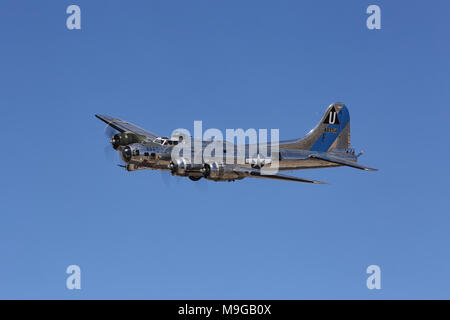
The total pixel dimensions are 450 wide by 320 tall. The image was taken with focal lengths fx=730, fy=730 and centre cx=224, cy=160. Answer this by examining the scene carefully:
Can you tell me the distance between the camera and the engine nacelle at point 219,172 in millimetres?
62438

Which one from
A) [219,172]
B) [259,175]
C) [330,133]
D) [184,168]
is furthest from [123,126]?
[330,133]

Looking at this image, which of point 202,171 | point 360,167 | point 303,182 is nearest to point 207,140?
point 202,171

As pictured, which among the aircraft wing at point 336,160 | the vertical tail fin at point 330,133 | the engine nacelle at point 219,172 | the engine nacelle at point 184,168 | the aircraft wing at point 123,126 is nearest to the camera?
the engine nacelle at point 219,172

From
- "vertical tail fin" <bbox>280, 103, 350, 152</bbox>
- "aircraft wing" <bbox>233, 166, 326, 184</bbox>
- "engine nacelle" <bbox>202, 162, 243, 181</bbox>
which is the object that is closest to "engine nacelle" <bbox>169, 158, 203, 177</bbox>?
"engine nacelle" <bbox>202, 162, 243, 181</bbox>

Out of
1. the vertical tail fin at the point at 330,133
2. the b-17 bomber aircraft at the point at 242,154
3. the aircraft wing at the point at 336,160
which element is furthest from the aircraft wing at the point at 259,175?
the vertical tail fin at the point at 330,133

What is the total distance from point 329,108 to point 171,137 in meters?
19.4

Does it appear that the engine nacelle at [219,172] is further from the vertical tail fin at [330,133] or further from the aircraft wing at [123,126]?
the aircraft wing at [123,126]

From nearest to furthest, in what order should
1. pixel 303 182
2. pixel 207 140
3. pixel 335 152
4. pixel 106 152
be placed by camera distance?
pixel 303 182
pixel 207 140
pixel 106 152
pixel 335 152

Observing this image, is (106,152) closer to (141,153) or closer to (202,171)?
(141,153)

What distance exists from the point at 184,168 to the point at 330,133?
19.9m

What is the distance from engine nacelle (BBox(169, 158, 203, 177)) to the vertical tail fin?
45.0 ft

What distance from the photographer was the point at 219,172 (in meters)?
62.5

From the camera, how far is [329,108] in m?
77.8

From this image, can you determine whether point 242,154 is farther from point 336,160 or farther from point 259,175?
point 336,160
